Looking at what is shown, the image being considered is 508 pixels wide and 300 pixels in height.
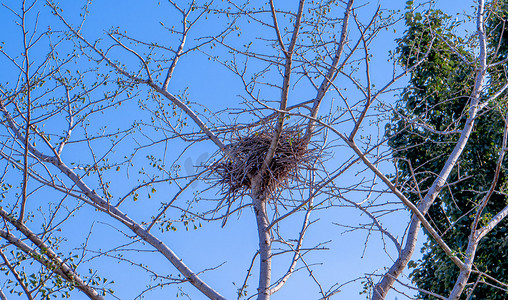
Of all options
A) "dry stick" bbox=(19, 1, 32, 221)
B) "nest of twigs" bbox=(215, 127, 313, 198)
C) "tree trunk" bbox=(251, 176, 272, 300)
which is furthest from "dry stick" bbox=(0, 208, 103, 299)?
"nest of twigs" bbox=(215, 127, 313, 198)

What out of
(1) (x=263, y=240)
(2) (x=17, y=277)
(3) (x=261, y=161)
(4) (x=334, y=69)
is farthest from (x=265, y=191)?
(2) (x=17, y=277)

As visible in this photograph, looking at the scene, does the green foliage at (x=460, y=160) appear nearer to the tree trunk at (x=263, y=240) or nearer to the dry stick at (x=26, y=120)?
the tree trunk at (x=263, y=240)

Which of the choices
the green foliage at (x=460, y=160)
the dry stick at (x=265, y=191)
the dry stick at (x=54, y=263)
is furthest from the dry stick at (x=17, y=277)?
the green foliage at (x=460, y=160)

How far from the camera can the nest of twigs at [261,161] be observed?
4.45 m

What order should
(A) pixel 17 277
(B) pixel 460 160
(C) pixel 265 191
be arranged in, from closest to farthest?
(A) pixel 17 277
(C) pixel 265 191
(B) pixel 460 160

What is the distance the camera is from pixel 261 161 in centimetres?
446

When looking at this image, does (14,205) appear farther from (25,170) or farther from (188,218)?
(188,218)

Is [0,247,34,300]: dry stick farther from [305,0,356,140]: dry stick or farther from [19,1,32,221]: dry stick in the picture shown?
[305,0,356,140]: dry stick

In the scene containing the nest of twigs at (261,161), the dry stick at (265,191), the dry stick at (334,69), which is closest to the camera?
the dry stick at (265,191)

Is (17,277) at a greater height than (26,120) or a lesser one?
lesser

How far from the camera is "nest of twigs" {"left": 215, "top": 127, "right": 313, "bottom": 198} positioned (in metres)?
4.45

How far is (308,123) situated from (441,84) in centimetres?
442

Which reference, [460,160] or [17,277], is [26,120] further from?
[460,160]

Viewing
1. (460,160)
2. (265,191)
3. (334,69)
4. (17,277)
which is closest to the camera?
(17,277)
